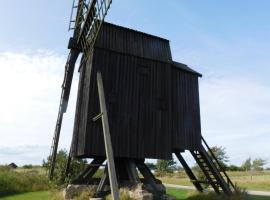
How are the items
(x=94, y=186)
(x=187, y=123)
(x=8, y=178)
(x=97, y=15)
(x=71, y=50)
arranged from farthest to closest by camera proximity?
(x=8, y=178) → (x=187, y=123) → (x=71, y=50) → (x=94, y=186) → (x=97, y=15)

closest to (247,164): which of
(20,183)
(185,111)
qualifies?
(20,183)

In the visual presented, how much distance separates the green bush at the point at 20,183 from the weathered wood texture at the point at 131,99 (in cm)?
1364

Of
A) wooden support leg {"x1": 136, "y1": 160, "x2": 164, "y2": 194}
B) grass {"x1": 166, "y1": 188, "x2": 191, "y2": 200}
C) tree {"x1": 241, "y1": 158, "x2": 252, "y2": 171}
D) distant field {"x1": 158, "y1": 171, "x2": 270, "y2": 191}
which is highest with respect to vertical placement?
tree {"x1": 241, "y1": 158, "x2": 252, "y2": 171}

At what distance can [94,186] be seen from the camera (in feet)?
54.8

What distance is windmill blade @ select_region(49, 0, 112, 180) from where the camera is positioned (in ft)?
50.2

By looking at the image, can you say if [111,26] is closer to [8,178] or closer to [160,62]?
[160,62]

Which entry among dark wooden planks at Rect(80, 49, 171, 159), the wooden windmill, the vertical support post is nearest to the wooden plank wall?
the wooden windmill

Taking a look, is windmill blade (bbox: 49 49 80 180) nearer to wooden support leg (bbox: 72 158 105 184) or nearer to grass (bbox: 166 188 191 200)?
wooden support leg (bbox: 72 158 105 184)

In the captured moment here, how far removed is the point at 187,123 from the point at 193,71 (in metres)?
3.10

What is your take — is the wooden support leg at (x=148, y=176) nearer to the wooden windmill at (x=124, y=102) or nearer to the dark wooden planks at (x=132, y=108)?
the wooden windmill at (x=124, y=102)

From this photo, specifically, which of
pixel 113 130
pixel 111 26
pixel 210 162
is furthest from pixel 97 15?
pixel 210 162

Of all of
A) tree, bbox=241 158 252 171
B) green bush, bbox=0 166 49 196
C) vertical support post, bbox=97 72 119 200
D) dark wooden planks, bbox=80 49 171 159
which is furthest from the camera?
tree, bbox=241 158 252 171

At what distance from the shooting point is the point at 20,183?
2925cm

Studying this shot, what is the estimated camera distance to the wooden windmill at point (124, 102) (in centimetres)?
1595
